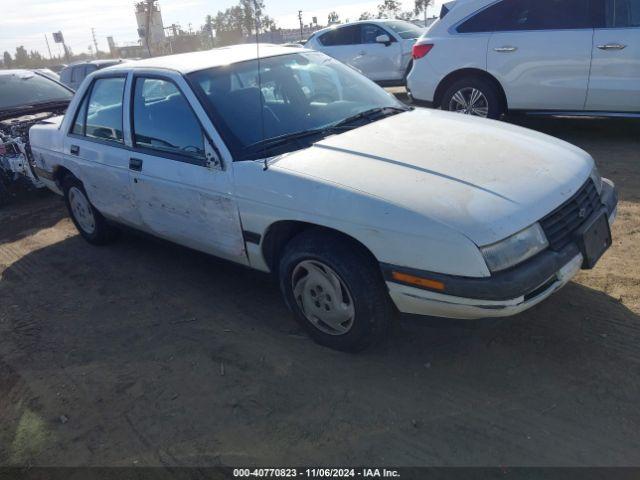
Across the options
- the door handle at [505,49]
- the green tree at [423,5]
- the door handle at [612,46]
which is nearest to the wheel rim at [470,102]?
the door handle at [505,49]

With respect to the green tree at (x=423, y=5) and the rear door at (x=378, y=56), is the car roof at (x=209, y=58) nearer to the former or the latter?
the rear door at (x=378, y=56)

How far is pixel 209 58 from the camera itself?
12.8 feet

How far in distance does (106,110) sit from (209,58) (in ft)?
3.48

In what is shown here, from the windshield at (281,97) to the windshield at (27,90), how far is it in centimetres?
503

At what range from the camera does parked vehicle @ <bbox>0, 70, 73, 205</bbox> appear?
671 centimetres

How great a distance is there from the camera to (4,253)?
5.41 metres

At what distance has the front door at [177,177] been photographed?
335 centimetres

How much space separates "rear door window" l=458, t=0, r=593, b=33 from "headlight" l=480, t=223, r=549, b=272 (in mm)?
4739

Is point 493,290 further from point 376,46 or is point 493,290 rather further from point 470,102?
point 376,46

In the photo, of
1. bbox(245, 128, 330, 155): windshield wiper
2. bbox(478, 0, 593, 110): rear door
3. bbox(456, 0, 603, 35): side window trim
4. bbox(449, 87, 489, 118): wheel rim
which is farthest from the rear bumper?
bbox(245, 128, 330, 155): windshield wiper

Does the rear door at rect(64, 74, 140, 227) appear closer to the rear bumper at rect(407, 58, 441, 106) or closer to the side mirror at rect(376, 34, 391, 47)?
the rear bumper at rect(407, 58, 441, 106)

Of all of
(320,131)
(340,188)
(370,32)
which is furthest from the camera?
(370,32)

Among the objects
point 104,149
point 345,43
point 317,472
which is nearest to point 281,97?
point 104,149

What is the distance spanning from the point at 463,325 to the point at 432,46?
5.54 m
